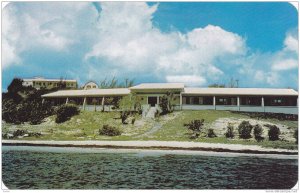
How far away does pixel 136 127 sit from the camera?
33.7 m

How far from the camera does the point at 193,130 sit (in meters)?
31.4

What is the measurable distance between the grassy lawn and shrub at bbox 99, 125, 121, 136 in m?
0.50

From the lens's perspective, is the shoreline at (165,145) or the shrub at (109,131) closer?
the shoreline at (165,145)

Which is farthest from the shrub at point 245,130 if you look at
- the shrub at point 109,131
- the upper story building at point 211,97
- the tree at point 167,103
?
the tree at point 167,103

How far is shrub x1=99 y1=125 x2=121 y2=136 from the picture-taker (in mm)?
31297

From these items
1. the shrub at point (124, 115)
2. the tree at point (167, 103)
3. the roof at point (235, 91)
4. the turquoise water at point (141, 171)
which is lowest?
the turquoise water at point (141, 171)

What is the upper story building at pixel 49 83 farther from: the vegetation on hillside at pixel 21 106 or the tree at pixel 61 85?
the vegetation on hillside at pixel 21 106

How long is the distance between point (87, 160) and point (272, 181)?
10057 mm

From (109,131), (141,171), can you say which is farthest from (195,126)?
(141,171)

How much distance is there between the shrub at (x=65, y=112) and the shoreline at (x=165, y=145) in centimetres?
690

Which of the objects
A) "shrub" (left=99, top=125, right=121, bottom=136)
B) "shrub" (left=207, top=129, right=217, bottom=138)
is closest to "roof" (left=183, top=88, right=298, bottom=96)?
"shrub" (left=207, top=129, right=217, bottom=138)

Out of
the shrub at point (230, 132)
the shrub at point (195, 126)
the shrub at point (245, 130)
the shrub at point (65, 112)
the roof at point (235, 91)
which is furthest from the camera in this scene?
the roof at point (235, 91)

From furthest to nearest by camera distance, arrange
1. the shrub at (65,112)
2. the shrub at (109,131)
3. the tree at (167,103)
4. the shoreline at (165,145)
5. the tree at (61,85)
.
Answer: the tree at (61,85)
the tree at (167,103)
the shrub at (65,112)
the shrub at (109,131)
the shoreline at (165,145)

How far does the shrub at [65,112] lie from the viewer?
36312 mm
